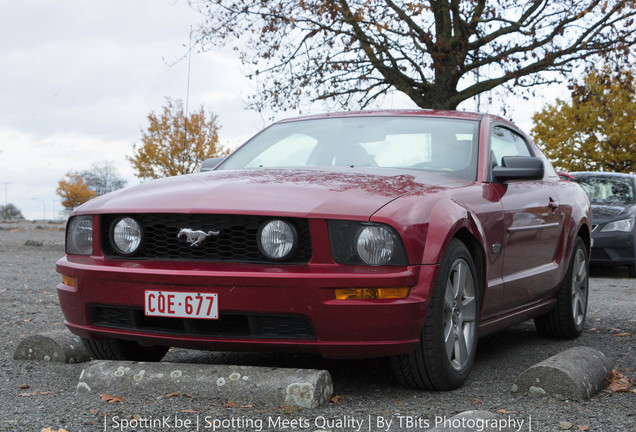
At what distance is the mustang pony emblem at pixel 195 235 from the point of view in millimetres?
3852

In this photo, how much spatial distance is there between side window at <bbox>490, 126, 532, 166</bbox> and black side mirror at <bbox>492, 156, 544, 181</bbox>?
0.13 m

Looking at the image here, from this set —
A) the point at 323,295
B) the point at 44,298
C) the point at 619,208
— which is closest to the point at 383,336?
the point at 323,295

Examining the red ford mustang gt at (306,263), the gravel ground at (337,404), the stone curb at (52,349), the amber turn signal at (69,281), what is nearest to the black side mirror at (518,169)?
the red ford mustang gt at (306,263)

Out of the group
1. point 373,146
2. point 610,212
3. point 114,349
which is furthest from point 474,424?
point 610,212

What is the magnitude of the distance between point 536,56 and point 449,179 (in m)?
13.7

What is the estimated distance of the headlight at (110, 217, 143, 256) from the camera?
4039mm

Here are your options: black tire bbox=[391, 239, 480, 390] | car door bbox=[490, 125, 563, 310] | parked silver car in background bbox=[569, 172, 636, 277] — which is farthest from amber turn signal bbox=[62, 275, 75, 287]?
parked silver car in background bbox=[569, 172, 636, 277]

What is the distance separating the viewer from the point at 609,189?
45.1 ft

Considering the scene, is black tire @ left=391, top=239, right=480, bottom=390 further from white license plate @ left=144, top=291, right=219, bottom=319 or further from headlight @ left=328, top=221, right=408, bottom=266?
white license plate @ left=144, top=291, right=219, bottom=319

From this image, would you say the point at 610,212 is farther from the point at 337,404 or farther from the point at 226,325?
the point at 226,325

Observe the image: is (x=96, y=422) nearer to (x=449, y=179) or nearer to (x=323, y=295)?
(x=323, y=295)

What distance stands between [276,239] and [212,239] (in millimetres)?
302

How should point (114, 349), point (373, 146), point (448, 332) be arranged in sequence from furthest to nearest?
1. point (373, 146)
2. point (114, 349)
3. point (448, 332)

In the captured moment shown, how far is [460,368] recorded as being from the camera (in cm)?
432
